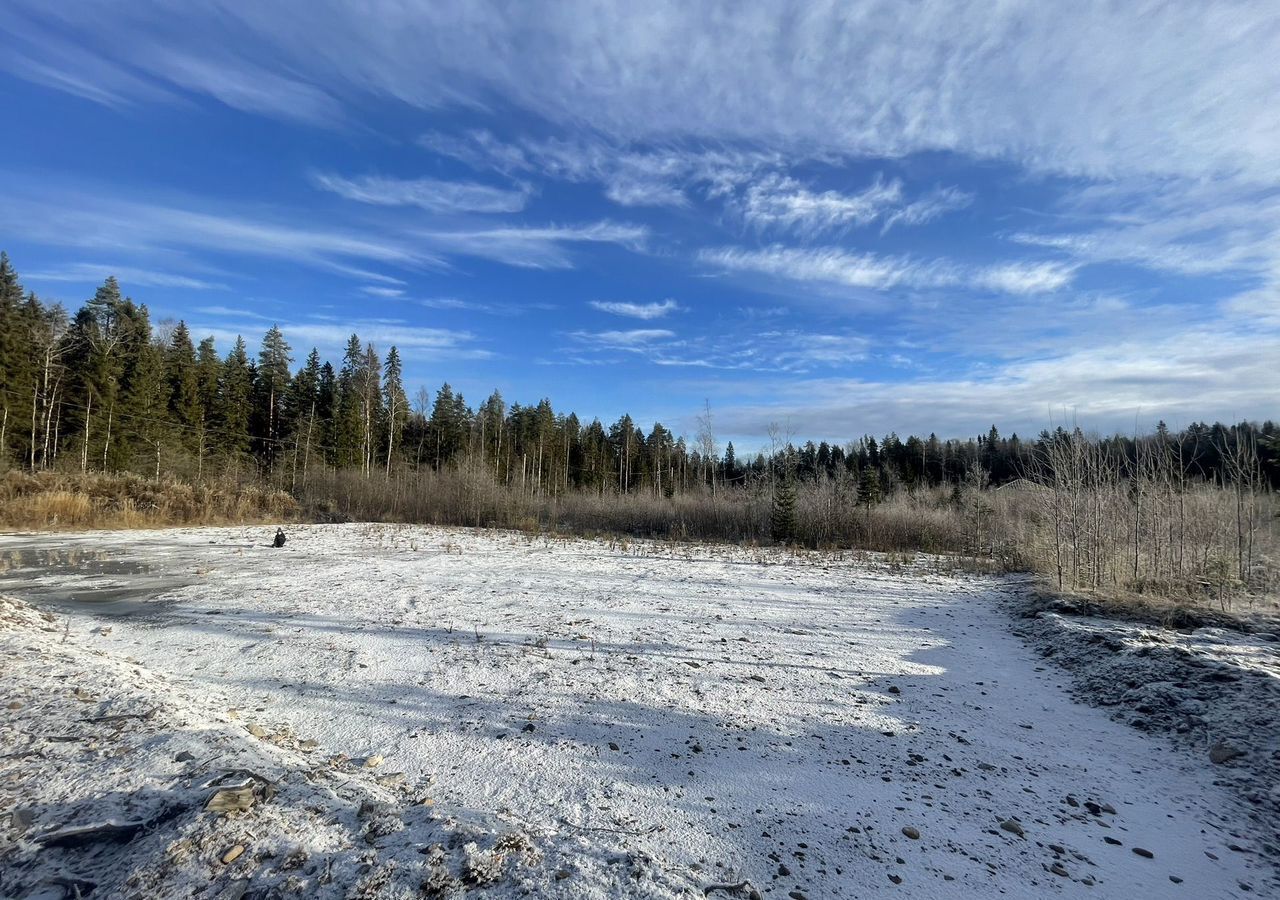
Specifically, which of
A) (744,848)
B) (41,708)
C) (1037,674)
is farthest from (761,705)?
(41,708)

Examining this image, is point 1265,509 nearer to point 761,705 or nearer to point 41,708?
point 761,705

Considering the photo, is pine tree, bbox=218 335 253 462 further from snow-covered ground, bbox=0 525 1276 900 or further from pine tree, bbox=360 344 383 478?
snow-covered ground, bbox=0 525 1276 900

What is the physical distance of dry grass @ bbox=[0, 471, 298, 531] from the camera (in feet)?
61.2

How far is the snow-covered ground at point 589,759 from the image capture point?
2.60 meters

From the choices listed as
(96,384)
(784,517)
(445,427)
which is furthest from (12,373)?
(784,517)

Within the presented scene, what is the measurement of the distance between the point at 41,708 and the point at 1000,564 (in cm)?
1875

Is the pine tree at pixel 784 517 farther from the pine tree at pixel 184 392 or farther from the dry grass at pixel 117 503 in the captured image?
the pine tree at pixel 184 392

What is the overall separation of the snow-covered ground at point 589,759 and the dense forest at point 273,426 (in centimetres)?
996

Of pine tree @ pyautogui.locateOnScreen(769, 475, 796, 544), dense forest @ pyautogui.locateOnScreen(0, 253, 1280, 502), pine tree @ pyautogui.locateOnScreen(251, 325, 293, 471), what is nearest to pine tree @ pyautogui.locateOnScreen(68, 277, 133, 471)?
dense forest @ pyautogui.locateOnScreen(0, 253, 1280, 502)

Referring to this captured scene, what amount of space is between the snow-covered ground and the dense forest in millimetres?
9958

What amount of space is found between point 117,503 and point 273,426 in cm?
2674

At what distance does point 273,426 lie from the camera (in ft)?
150

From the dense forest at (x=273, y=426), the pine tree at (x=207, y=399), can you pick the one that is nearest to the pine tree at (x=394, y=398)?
the dense forest at (x=273, y=426)

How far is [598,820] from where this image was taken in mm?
3051
